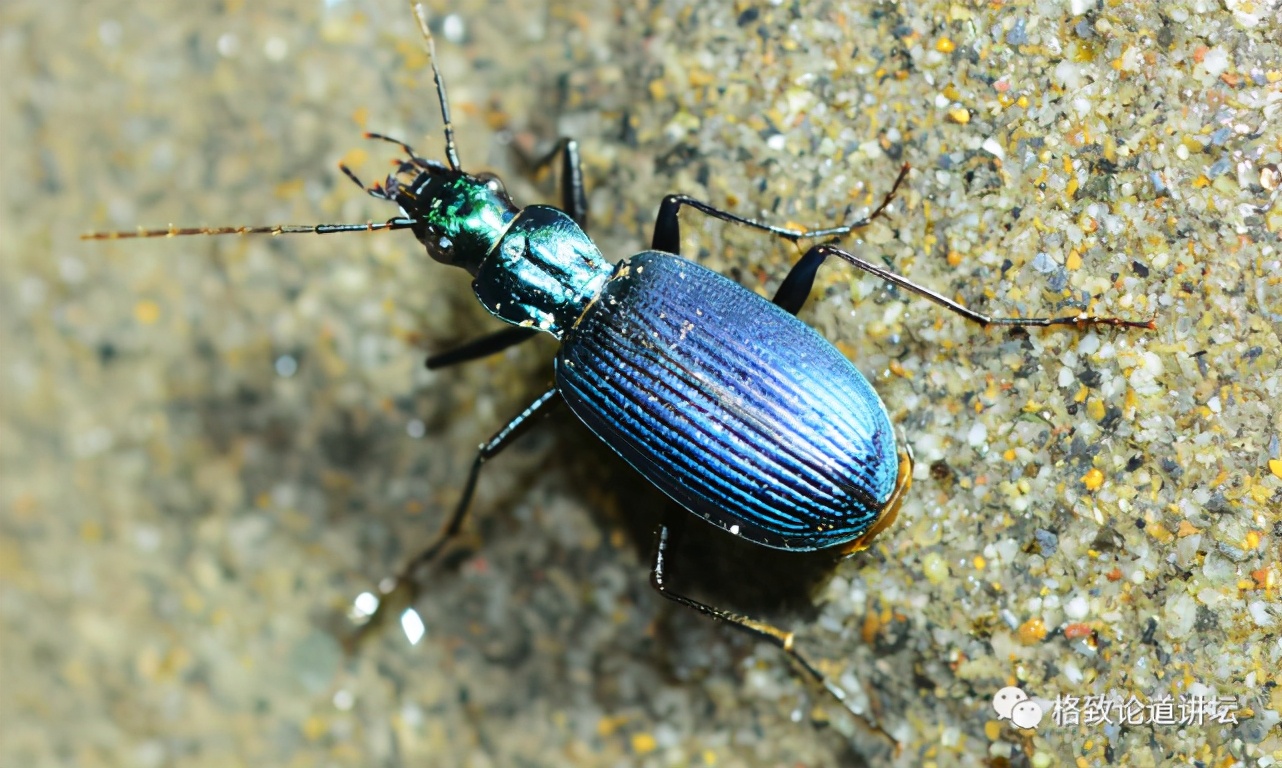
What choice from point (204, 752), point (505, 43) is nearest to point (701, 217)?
point (505, 43)

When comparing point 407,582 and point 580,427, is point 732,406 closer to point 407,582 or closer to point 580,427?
point 580,427

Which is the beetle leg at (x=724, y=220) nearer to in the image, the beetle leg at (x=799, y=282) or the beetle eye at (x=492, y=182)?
the beetle leg at (x=799, y=282)

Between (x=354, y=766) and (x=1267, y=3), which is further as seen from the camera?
(x=354, y=766)

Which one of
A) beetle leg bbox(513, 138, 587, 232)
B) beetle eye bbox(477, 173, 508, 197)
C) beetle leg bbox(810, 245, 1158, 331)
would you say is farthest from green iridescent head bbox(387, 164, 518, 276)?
beetle leg bbox(810, 245, 1158, 331)

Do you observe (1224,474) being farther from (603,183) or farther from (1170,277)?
(603,183)

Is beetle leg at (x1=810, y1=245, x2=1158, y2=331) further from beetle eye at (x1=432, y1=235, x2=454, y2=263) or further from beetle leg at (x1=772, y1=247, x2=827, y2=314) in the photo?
beetle eye at (x1=432, y1=235, x2=454, y2=263)

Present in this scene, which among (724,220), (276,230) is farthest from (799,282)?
(276,230)
